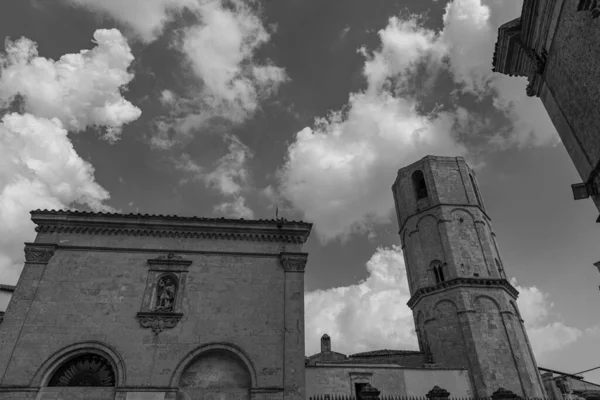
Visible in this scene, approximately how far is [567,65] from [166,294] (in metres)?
14.5

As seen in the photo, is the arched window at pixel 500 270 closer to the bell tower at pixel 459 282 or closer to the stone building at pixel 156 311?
the bell tower at pixel 459 282

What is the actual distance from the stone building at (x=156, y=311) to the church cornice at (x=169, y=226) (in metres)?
0.04

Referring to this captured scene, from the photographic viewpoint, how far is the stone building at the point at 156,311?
1298cm

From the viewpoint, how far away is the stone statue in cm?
1440

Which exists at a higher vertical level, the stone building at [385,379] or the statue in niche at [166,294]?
the statue in niche at [166,294]

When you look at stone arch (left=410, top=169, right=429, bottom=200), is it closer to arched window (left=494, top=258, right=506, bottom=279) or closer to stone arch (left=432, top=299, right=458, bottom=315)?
arched window (left=494, top=258, right=506, bottom=279)

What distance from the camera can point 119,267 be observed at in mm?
14992

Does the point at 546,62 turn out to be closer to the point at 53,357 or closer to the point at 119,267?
the point at 119,267

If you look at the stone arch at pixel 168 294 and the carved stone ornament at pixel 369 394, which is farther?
the stone arch at pixel 168 294

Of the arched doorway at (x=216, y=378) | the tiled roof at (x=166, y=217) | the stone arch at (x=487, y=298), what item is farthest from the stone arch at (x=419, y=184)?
the arched doorway at (x=216, y=378)

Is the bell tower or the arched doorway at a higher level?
the bell tower

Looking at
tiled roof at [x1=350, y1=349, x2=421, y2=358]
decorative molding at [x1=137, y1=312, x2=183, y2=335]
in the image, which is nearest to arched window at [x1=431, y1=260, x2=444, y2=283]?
tiled roof at [x1=350, y1=349, x2=421, y2=358]

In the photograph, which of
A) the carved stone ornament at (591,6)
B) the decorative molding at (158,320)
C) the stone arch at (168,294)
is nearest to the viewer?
the carved stone ornament at (591,6)

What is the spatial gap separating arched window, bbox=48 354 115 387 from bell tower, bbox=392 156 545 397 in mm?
18788
